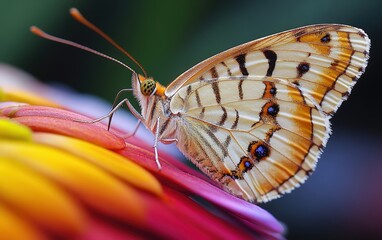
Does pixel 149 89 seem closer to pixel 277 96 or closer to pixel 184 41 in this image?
pixel 277 96

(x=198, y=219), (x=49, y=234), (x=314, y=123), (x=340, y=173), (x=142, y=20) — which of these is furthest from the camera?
(x=340, y=173)

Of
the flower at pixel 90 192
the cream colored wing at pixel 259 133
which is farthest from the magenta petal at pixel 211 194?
the cream colored wing at pixel 259 133

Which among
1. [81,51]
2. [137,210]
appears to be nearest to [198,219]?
[137,210]

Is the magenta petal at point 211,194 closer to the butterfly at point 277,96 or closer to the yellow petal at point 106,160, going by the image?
the yellow petal at point 106,160

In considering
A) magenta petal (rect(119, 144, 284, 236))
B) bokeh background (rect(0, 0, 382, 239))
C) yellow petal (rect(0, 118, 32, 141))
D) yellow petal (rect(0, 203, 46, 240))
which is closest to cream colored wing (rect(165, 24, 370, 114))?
magenta petal (rect(119, 144, 284, 236))

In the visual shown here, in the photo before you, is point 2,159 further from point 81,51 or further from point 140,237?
point 81,51

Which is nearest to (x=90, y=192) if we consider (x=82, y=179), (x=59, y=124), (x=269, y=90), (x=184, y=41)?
(x=82, y=179)

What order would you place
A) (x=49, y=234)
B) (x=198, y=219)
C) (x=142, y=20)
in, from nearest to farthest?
(x=49, y=234), (x=198, y=219), (x=142, y=20)
